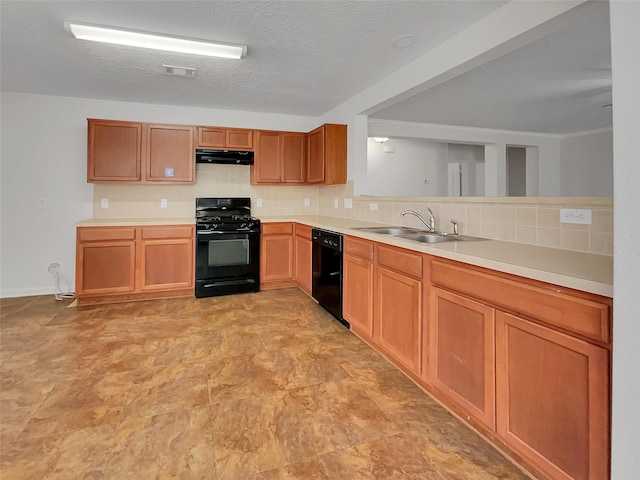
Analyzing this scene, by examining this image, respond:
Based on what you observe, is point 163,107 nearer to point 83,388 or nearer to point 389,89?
point 389,89

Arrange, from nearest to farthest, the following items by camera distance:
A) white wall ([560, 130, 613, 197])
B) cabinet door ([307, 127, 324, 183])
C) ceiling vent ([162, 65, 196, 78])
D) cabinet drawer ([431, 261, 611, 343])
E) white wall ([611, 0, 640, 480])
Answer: white wall ([611, 0, 640, 480]) → cabinet drawer ([431, 261, 611, 343]) → ceiling vent ([162, 65, 196, 78]) → cabinet door ([307, 127, 324, 183]) → white wall ([560, 130, 613, 197])

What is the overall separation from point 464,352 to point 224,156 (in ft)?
12.4

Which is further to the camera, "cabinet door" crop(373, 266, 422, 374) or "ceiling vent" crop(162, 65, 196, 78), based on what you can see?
"ceiling vent" crop(162, 65, 196, 78)

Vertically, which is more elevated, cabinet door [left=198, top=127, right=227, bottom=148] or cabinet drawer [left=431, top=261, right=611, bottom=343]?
cabinet door [left=198, top=127, right=227, bottom=148]

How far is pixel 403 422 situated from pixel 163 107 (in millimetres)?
4481

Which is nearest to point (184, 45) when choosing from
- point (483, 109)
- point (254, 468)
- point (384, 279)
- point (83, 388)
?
point (384, 279)

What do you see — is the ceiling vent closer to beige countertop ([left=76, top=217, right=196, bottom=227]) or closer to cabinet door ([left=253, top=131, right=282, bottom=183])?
cabinet door ([left=253, top=131, right=282, bottom=183])

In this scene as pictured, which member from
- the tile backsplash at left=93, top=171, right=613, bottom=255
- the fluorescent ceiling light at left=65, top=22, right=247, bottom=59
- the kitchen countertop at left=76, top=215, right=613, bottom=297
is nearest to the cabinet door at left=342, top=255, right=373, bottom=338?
the kitchen countertop at left=76, top=215, right=613, bottom=297

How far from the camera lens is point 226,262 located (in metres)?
4.27

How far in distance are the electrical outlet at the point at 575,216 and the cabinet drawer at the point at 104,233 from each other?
12.8 feet

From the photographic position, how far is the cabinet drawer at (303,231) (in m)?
4.11

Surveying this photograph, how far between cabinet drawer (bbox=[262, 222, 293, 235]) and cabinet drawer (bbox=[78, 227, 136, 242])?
1490mm

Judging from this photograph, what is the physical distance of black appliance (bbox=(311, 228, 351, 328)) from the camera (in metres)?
3.25

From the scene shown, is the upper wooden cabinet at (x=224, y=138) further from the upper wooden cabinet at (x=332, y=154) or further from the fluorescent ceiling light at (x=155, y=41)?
the fluorescent ceiling light at (x=155, y=41)
